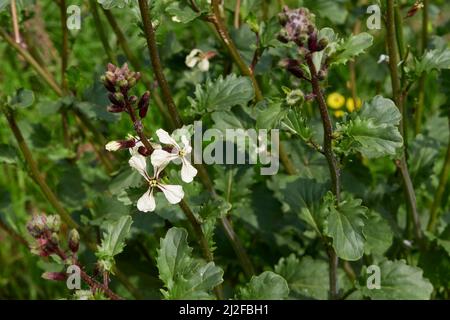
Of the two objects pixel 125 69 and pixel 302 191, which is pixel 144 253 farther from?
pixel 125 69

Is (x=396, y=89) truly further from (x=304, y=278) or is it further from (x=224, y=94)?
(x=304, y=278)

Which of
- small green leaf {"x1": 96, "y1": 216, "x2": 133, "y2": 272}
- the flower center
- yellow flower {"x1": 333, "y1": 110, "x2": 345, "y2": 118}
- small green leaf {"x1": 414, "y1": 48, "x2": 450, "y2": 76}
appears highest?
yellow flower {"x1": 333, "y1": 110, "x2": 345, "y2": 118}

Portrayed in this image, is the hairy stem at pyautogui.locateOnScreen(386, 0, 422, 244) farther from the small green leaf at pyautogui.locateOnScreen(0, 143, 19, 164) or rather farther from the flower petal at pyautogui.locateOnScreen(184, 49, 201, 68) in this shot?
the small green leaf at pyautogui.locateOnScreen(0, 143, 19, 164)

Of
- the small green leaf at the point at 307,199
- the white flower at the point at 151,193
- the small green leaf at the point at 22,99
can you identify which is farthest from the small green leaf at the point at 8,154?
the small green leaf at the point at 307,199

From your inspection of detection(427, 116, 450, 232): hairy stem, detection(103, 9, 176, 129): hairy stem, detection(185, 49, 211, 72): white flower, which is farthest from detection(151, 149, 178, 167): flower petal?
detection(427, 116, 450, 232): hairy stem

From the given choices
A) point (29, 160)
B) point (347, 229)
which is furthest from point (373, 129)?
point (29, 160)
